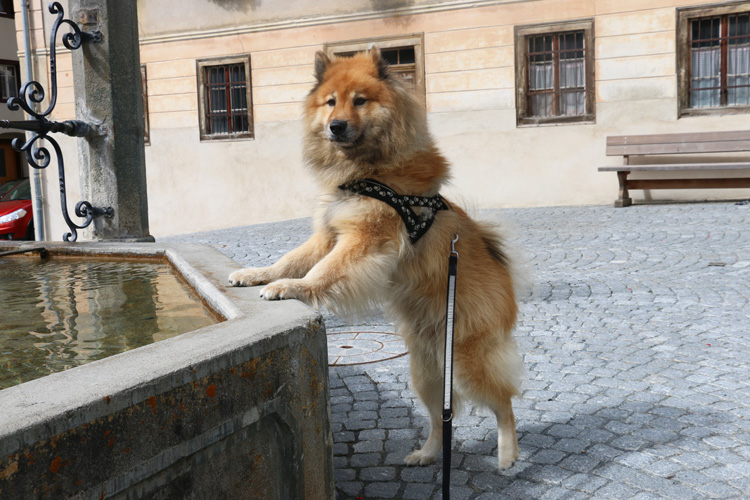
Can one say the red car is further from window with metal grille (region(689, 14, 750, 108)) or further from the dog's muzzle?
window with metal grille (region(689, 14, 750, 108))

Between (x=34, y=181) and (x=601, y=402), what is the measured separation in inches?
516

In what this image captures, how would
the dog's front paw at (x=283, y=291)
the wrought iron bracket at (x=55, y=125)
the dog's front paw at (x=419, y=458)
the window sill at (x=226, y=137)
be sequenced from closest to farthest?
the dog's front paw at (x=283, y=291), the dog's front paw at (x=419, y=458), the wrought iron bracket at (x=55, y=125), the window sill at (x=226, y=137)

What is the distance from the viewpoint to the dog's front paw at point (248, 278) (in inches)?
111

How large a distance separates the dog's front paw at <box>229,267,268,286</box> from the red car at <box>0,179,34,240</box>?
13.3m

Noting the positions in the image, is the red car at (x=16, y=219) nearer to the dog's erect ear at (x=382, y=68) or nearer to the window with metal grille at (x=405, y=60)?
the window with metal grille at (x=405, y=60)

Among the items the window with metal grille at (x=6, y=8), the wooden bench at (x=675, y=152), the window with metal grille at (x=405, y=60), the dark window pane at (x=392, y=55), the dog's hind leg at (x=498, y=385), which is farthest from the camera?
the window with metal grille at (x=6, y=8)

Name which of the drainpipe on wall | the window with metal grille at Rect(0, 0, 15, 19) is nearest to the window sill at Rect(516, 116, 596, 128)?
the drainpipe on wall

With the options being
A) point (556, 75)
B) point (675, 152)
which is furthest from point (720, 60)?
point (556, 75)

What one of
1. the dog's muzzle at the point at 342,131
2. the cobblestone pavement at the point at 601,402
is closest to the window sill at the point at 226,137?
the cobblestone pavement at the point at 601,402

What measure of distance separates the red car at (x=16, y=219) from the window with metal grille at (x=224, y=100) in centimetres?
417

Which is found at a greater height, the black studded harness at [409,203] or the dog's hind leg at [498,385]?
the black studded harness at [409,203]

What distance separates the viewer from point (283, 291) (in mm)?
2555

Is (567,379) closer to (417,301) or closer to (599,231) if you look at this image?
(417,301)

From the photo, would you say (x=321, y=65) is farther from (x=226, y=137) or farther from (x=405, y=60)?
(x=226, y=137)
